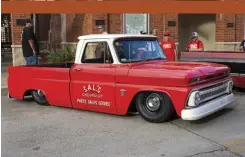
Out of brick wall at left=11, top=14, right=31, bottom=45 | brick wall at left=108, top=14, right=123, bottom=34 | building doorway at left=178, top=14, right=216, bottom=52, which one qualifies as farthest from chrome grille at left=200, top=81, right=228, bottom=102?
brick wall at left=11, top=14, right=31, bottom=45

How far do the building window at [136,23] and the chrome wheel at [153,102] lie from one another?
8.66 meters

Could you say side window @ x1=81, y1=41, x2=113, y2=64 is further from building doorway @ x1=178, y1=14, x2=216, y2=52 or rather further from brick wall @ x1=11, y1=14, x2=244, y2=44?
building doorway @ x1=178, y1=14, x2=216, y2=52

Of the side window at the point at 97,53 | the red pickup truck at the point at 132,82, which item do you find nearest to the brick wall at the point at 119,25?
the red pickup truck at the point at 132,82

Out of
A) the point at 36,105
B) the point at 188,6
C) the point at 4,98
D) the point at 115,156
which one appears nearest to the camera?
the point at 115,156

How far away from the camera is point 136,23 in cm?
1509

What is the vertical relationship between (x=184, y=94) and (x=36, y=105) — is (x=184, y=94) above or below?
above

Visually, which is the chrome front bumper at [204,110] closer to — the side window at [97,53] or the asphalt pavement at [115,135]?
the asphalt pavement at [115,135]

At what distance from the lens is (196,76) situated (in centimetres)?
612

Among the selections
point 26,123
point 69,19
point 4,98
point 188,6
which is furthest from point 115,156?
point 69,19

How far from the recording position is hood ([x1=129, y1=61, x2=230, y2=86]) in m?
6.09

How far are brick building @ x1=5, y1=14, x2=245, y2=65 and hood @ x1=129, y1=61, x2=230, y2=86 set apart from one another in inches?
316

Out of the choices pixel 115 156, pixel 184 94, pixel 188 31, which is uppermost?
pixel 188 31

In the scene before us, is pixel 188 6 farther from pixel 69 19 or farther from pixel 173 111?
pixel 173 111

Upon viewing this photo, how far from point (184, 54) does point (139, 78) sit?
418 cm
